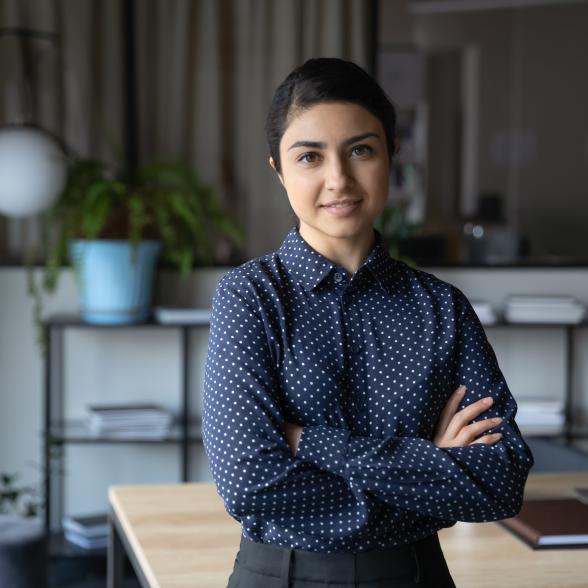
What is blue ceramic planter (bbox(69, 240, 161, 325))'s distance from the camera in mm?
4219

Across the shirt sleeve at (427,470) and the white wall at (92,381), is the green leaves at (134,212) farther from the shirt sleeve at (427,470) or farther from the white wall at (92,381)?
the shirt sleeve at (427,470)

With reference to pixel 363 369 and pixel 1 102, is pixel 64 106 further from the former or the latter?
pixel 363 369

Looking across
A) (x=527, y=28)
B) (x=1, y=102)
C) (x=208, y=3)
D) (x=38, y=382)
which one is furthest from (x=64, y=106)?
(x=527, y=28)

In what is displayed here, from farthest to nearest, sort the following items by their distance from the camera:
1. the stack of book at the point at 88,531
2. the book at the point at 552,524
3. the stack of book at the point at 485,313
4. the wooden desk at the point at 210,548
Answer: the stack of book at the point at 485,313
the stack of book at the point at 88,531
the book at the point at 552,524
the wooden desk at the point at 210,548

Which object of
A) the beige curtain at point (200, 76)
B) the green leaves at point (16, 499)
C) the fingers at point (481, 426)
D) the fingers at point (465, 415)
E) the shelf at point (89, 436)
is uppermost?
the beige curtain at point (200, 76)

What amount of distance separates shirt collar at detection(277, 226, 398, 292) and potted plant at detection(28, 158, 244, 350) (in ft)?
7.91

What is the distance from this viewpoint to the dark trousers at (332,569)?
157cm

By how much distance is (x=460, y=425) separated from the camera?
5.73 feet

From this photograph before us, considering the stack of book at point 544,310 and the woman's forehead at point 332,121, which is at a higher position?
the woman's forehead at point 332,121

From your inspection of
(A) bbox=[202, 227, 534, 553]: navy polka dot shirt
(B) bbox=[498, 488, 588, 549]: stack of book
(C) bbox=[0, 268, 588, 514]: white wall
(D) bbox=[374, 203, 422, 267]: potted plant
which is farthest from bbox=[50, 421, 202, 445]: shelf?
(A) bbox=[202, 227, 534, 553]: navy polka dot shirt

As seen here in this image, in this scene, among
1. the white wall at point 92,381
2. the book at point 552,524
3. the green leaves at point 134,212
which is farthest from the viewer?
the white wall at point 92,381

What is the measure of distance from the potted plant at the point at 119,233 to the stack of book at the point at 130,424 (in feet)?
1.21

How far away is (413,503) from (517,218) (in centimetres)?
387

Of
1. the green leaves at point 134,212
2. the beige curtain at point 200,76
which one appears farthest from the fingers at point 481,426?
the beige curtain at point 200,76
